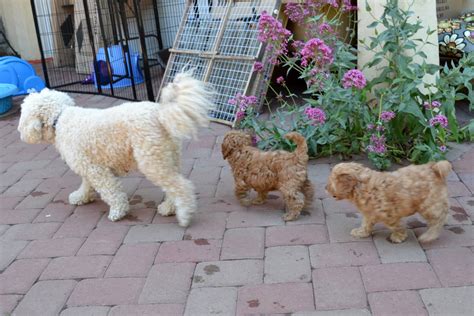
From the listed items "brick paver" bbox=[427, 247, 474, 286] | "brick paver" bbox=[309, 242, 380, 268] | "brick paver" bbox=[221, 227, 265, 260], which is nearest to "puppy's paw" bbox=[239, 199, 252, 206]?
"brick paver" bbox=[221, 227, 265, 260]

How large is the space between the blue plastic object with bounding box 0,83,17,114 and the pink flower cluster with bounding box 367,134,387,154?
4.89 metres

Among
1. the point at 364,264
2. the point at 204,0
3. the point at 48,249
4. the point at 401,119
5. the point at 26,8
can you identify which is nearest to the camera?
the point at 364,264

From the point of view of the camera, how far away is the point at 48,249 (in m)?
3.36

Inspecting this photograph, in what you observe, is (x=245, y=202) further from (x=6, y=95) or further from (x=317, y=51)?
(x=6, y=95)

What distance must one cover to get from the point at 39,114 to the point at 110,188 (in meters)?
0.75

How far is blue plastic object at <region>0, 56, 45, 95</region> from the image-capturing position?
23.6 feet

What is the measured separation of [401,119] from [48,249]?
9.53 ft

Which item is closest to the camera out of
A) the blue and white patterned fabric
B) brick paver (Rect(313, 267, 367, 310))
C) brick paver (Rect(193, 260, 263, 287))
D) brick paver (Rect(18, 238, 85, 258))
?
brick paver (Rect(313, 267, 367, 310))

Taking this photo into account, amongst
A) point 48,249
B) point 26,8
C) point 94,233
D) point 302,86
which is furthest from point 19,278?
point 26,8

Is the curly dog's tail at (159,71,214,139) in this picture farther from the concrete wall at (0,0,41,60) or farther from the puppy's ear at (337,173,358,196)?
the concrete wall at (0,0,41,60)

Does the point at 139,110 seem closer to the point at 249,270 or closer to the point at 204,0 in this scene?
the point at 249,270

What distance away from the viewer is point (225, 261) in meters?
3.04

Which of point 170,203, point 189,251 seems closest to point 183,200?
point 170,203

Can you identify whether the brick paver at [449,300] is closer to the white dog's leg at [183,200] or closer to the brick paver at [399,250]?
the brick paver at [399,250]
